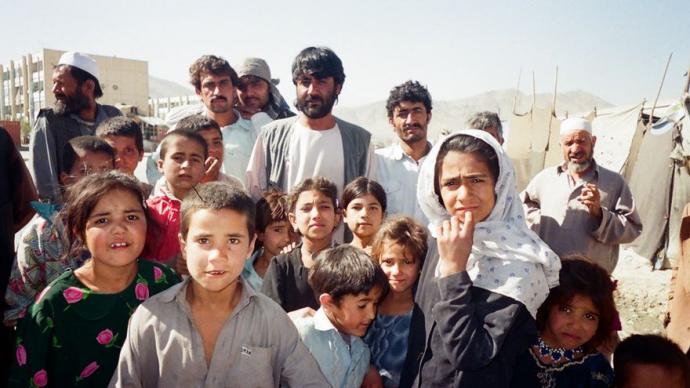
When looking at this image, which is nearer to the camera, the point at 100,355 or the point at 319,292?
the point at 100,355

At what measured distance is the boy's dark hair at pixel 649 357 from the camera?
2.20 meters

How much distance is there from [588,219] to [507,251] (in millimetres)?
2429

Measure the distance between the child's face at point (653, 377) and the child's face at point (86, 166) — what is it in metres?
2.93

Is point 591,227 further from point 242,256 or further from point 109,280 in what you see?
point 109,280

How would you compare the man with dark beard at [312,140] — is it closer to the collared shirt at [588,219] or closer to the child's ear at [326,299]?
the child's ear at [326,299]

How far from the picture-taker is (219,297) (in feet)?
5.94

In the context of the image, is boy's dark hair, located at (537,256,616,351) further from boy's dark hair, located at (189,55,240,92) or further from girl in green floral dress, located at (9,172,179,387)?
boy's dark hair, located at (189,55,240,92)

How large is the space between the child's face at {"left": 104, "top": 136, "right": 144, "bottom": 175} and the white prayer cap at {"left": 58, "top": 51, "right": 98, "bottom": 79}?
0.96 m

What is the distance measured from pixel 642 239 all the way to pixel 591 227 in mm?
5609

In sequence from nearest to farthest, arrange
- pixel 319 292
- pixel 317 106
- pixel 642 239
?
1. pixel 319 292
2. pixel 317 106
3. pixel 642 239

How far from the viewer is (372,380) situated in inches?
87.5

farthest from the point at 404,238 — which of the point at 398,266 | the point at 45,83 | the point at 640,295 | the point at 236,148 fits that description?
the point at 45,83

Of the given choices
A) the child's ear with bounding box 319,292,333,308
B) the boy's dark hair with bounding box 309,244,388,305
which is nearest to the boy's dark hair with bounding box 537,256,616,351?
the boy's dark hair with bounding box 309,244,388,305

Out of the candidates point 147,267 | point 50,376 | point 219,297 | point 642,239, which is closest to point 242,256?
point 219,297
